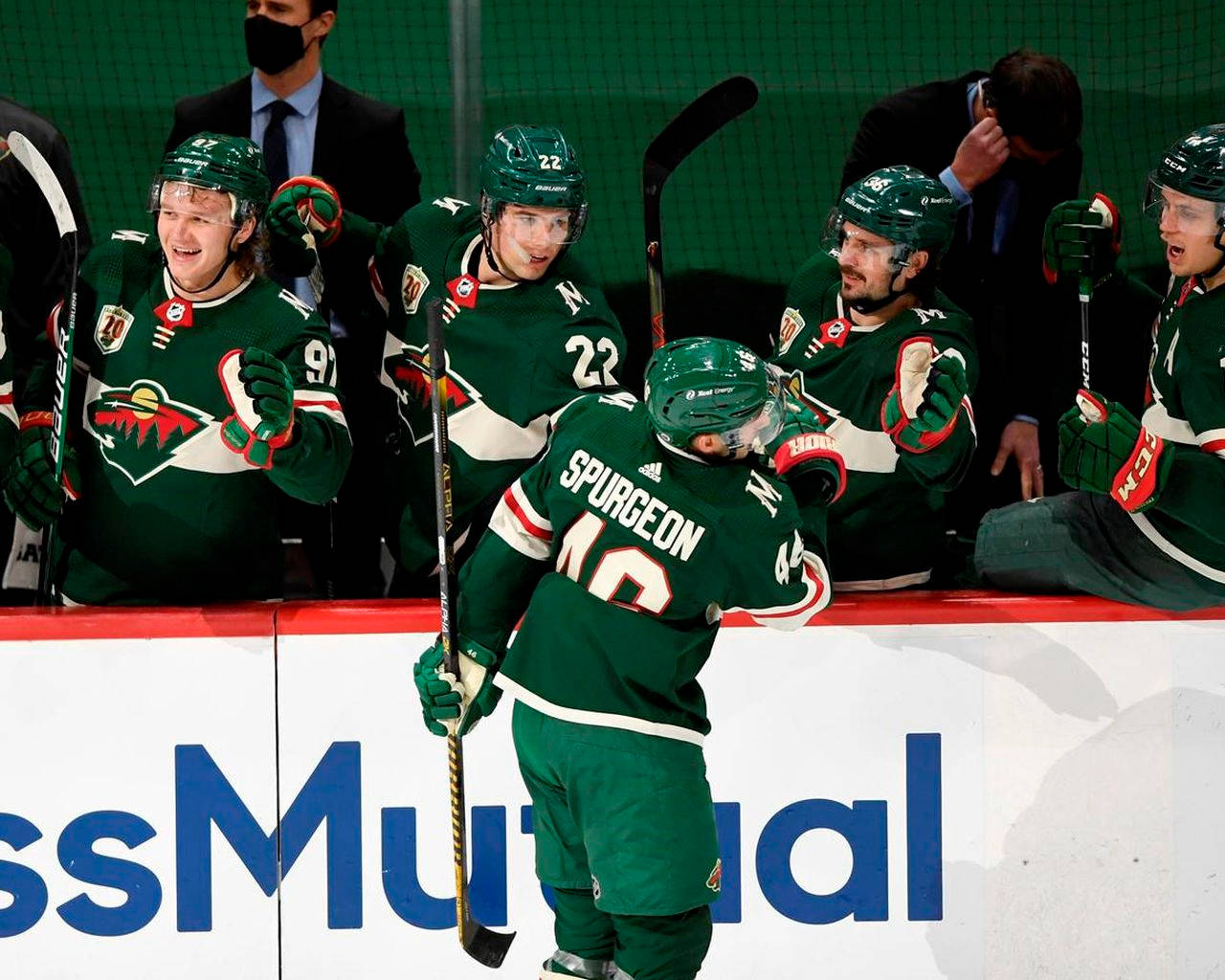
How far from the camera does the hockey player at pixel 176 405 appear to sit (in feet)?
10.6

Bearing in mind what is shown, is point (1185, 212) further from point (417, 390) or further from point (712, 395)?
point (417, 390)

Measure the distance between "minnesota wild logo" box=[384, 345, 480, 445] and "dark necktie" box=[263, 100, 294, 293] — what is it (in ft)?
1.82

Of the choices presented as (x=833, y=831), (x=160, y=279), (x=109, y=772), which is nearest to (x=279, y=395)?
(x=160, y=279)

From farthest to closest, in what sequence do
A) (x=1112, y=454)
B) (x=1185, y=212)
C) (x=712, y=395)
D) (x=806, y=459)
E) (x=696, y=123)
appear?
(x=696, y=123)
(x=1185, y=212)
(x=1112, y=454)
(x=806, y=459)
(x=712, y=395)

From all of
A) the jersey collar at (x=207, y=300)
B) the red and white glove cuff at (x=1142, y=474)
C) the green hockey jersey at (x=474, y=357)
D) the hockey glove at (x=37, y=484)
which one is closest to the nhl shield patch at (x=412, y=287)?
the green hockey jersey at (x=474, y=357)

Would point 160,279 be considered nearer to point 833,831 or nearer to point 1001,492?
point 833,831

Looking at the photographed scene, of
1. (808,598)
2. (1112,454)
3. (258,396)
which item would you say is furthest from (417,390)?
(1112,454)

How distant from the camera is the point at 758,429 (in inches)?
107

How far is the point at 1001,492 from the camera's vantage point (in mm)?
4164

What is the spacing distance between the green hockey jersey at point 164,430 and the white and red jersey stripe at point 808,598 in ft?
2.84

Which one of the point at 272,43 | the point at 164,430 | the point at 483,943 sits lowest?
the point at 483,943

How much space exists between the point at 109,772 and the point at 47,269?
1189 millimetres

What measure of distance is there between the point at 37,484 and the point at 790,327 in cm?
145

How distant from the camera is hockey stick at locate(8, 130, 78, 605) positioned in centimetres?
323
